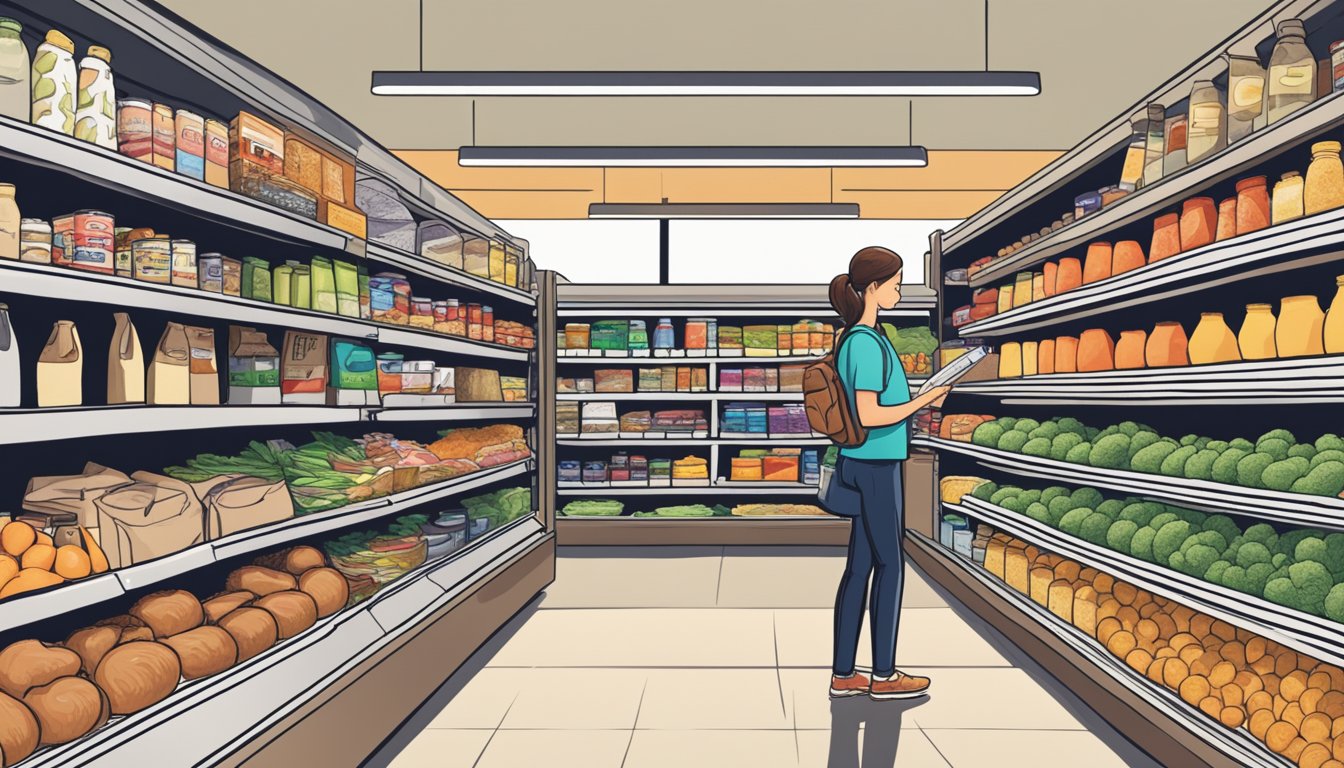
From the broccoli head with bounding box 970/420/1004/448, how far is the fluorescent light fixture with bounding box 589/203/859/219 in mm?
3799

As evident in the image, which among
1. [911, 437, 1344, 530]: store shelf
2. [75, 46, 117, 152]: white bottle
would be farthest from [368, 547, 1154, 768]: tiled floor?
[75, 46, 117, 152]: white bottle

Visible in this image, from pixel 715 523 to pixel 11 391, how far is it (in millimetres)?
5200

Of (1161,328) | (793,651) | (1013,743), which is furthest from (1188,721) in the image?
(793,651)

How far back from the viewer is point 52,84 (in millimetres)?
1716

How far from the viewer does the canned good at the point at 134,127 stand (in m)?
1.95

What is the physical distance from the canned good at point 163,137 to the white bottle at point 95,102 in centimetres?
13

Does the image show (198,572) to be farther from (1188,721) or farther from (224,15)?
(224,15)

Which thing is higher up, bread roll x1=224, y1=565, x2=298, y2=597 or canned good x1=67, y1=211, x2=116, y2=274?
canned good x1=67, y1=211, x2=116, y2=274

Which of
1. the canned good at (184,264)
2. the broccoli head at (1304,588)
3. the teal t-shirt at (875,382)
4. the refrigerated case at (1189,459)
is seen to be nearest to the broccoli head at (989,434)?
the refrigerated case at (1189,459)

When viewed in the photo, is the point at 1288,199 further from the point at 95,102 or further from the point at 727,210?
the point at 727,210

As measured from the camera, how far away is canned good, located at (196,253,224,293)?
2.26 metres

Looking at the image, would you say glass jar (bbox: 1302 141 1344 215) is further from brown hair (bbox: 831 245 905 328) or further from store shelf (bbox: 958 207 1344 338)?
brown hair (bbox: 831 245 905 328)

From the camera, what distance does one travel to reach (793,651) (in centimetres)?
388

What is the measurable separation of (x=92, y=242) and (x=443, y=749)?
6.61ft
